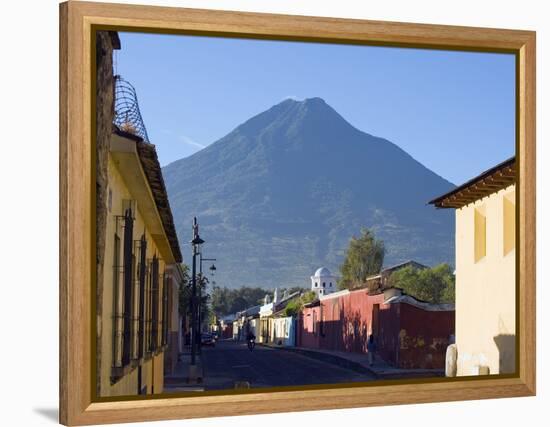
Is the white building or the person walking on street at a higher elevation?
the white building

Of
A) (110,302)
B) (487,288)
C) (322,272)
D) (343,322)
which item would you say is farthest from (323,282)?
(110,302)

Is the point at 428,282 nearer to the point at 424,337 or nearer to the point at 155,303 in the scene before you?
the point at 424,337

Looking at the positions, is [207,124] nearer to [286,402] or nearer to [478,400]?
[286,402]

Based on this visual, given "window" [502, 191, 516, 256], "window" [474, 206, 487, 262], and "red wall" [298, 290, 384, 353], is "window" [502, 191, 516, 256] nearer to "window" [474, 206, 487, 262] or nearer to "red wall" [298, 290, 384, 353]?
"window" [474, 206, 487, 262]

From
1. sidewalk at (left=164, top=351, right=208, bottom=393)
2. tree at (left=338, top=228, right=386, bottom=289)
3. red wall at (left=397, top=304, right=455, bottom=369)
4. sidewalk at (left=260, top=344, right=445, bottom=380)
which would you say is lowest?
sidewalk at (left=164, top=351, right=208, bottom=393)

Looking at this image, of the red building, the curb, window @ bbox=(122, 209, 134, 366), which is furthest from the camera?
Answer: the red building

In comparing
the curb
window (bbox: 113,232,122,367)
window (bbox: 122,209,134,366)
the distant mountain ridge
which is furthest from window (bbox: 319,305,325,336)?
window (bbox: 113,232,122,367)

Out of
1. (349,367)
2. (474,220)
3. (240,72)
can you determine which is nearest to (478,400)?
(349,367)

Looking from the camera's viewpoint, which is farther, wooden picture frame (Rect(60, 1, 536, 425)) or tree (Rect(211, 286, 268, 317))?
tree (Rect(211, 286, 268, 317))

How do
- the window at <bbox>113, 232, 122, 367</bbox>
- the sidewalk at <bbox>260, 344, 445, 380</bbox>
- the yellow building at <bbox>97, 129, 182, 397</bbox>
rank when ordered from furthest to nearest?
the sidewalk at <bbox>260, 344, 445, 380</bbox> < the window at <bbox>113, 232, 122, 367</bbox> < the yellow building at <bbox>97, 129, 182, 397</bbox>
